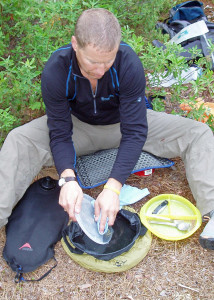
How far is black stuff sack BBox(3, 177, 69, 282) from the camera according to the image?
7.72ft

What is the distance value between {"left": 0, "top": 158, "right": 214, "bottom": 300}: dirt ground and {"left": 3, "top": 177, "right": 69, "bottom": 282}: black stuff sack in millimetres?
90

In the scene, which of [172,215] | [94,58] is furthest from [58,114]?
[172,215]

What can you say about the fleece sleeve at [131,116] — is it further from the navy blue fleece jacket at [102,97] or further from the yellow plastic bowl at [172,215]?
the yellow plastic bowl at [172,215]

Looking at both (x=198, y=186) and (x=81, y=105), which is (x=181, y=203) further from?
(x=81, y=105)

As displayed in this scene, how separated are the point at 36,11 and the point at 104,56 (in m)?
1.40

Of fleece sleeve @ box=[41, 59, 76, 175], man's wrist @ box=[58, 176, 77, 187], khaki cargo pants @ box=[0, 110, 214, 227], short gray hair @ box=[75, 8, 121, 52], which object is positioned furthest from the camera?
khaki cargo pants @ box=[0, 110, 214, 227]

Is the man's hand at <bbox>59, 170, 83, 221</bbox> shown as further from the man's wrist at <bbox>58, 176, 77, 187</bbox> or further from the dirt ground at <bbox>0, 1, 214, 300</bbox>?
the dirt ground at <bbox>0, 1, 214, 300</bbox>

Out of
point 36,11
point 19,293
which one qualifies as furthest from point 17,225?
point 36,11

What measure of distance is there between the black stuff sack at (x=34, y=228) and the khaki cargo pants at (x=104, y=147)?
0.14 meters

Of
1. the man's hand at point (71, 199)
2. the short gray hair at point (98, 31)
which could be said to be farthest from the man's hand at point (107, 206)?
the short gray hair at point (98, 31)

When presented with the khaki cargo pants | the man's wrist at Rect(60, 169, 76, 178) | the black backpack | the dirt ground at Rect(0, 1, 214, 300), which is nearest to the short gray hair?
the man's wrist at Rect(60, 169, 76, 178)

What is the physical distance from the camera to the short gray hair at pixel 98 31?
1.90 m

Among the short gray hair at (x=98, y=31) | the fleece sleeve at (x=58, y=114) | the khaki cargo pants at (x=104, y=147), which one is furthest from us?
the khaki cargo pants at (x=104, y=147)

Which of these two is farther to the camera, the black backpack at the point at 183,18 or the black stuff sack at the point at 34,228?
the black backpack at the point at 183,18
